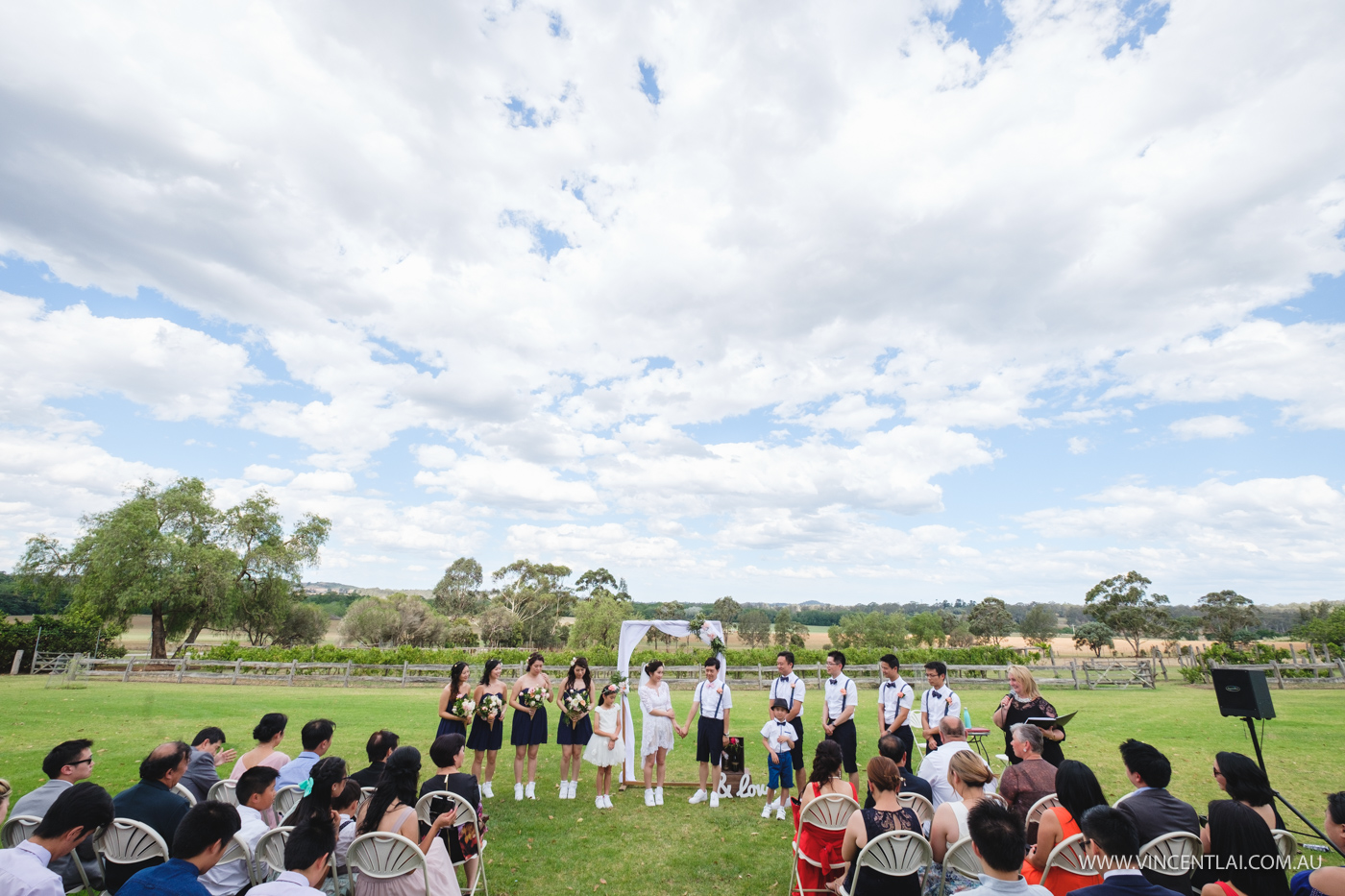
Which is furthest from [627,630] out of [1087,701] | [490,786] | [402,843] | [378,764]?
[1087,701]

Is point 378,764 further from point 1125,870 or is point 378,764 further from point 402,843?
point 1125,870

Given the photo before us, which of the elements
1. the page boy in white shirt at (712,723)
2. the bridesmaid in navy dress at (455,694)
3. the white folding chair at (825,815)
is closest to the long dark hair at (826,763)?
the white folding chair at (825,815)

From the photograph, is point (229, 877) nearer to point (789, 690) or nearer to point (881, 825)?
point (881, 825)

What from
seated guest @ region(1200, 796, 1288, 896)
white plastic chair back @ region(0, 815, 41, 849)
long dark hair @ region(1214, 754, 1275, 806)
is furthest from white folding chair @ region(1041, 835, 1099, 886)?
white plastic chair back @ region(0, 815, 41, 849)

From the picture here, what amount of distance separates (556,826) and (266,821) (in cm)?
334

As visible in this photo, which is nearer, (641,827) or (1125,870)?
(1125,870)

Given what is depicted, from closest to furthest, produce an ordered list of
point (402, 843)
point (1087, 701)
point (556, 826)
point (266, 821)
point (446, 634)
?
1. point (402, 843)
2. point (266, 821)
3. point (556, 826)
4. point (1087, 701)
5. point (446, 634)

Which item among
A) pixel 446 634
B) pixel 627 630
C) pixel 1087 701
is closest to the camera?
pixel 627 630

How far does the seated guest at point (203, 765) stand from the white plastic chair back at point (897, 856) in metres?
5.30

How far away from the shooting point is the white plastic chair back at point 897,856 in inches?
155

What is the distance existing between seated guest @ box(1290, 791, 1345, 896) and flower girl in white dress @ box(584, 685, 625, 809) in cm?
672

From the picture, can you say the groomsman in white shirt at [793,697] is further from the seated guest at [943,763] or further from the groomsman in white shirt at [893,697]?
the seated guest at [943,763]

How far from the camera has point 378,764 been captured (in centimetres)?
549

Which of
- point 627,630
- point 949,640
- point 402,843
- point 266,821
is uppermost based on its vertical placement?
point 627,630
